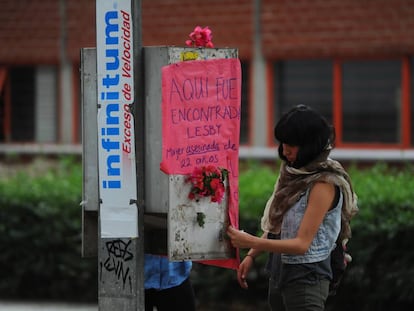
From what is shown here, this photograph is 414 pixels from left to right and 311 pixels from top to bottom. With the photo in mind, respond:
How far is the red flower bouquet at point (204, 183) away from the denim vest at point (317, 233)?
37 centimetres

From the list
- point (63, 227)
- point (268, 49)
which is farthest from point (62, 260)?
point (268, 49)

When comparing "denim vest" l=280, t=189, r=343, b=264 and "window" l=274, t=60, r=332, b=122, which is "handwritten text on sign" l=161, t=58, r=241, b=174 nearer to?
"denim vest" l=280, t=189, r=343, b=264

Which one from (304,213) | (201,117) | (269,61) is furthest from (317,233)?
(269,61)

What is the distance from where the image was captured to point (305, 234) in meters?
4.51

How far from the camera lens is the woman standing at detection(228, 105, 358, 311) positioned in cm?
451

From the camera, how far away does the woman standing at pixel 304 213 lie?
4.51 m

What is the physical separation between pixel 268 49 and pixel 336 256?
942 cm

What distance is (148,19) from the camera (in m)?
14.7

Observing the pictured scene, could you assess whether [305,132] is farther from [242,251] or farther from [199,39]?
[242,251]

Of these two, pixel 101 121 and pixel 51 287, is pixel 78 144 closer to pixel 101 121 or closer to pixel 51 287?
pixel 51 287

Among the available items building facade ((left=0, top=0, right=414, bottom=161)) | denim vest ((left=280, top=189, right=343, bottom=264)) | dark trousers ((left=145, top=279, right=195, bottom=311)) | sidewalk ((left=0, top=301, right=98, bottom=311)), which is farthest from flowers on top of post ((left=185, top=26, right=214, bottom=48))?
building facade ((left=0, top=0, right=414, bottom=161))

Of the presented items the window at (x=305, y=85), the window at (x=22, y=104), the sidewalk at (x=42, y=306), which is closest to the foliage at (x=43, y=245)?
the sidewalk at (x=42, y=306)

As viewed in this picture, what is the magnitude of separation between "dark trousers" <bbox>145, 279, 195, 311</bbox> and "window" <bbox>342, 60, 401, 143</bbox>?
338 inches

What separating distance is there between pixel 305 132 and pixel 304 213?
0.38 meters
